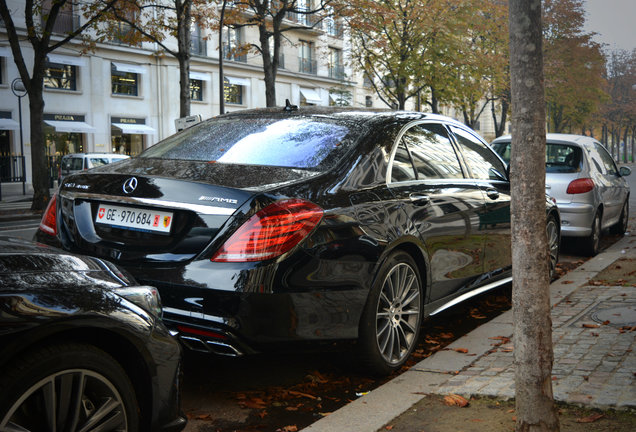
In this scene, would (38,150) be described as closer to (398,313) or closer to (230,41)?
(398,313)

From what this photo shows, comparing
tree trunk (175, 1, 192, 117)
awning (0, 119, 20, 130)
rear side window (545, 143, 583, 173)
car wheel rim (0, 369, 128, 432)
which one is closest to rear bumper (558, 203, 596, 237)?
rear side window (545, 143, 583, 173)

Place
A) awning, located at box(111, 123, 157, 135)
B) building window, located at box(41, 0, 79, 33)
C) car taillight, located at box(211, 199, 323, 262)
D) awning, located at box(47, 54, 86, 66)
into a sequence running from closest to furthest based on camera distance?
1. car taillight, located at box(211, 199, 323, 262)
2. awning, located at box(47, 54, 86, 66)
3. building window, located at box(41, 0, 79, 33)
4. awning, located at box(111, 123, 157, 135)

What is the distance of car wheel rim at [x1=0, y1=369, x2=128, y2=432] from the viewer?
7.33ft

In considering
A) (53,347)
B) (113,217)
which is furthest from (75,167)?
(53,347)

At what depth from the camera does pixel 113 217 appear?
13.1 ft

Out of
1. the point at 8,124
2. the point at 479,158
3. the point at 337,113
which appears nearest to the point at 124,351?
the point at 337,113

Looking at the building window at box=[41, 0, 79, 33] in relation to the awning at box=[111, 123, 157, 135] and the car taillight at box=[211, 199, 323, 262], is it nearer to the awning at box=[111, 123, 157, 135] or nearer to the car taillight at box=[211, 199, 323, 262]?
the awning at box=[111, 123, 157, 135]

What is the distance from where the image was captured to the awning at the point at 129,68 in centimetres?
3741

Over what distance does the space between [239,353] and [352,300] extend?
0.72 metres

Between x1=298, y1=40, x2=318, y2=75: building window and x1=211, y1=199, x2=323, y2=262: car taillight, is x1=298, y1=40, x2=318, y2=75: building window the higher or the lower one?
the higher one

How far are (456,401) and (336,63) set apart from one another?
1956 inches

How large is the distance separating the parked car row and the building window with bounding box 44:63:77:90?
3274cm

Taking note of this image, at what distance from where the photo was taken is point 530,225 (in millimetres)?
2992

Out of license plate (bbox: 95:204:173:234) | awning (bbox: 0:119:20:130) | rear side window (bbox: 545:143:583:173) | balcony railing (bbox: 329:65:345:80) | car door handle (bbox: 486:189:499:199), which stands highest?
balcony railing (bbox: 329:65:345:80)
